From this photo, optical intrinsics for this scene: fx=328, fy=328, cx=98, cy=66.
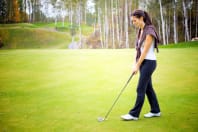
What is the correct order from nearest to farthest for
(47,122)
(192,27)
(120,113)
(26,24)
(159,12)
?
(47,122) → (120,113) → (26,24) → (192,27) → (159,12)

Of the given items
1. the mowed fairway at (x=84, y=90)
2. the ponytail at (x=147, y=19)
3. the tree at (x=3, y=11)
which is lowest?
the mowed fairway at (x=84, y=90)

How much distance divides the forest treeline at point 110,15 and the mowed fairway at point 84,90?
65 centimetres

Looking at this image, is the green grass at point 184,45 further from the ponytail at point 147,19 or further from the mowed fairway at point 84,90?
the ponytail at point 147,19

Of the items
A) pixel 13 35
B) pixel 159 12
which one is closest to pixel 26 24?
pixel 13 35

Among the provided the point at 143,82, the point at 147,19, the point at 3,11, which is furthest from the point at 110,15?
the point at 143,82

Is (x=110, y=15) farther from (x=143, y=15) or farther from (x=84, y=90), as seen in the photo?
(x=143, y=15)

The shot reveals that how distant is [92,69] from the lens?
6273 mm

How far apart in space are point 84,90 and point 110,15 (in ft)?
16.2

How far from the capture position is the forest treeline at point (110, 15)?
21.4ft

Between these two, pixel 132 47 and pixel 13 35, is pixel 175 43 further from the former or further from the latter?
pixel 13 35

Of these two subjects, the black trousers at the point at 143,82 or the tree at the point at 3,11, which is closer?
the black trousers at the point at 143,82

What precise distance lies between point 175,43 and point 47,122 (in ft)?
18.0

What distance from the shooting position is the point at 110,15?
9.30 metres

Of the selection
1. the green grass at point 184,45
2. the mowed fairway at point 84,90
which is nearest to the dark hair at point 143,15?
the mowed fairway at point 84,90
